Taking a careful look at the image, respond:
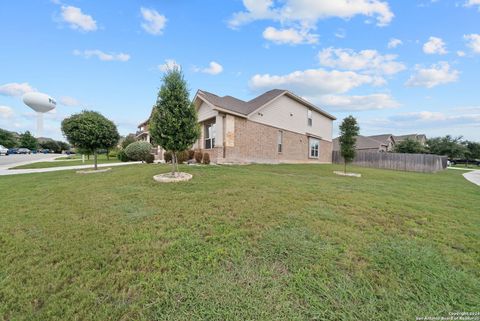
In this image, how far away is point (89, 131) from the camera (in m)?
11.2

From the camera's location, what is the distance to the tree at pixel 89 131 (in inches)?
432

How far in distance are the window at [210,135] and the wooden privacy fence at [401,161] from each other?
16.4 m

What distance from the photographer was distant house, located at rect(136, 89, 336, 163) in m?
14.1

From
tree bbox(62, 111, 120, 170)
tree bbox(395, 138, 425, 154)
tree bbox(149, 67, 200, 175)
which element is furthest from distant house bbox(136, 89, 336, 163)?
tree bbox(395, 138, 425, 154)

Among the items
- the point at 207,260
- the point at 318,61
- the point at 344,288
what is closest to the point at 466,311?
the point at 344,288

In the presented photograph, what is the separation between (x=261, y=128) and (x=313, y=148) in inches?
324

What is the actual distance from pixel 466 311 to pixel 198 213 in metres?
4.25

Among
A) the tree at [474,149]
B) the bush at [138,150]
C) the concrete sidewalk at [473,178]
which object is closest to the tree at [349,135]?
the concrete sidewalk at [473,178]

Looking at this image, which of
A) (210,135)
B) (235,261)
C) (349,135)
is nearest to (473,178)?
(349,135)

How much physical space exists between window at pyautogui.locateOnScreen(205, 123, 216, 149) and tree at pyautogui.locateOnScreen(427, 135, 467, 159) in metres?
44.2

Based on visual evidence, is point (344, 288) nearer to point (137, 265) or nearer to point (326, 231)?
point (326, 231)

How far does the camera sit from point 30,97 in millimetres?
62469

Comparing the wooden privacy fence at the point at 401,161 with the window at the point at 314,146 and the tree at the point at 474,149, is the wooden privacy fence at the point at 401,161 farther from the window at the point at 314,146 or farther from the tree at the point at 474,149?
the tree at the point at 474,149

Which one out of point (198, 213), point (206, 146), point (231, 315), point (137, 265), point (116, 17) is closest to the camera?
point (231, 315)
